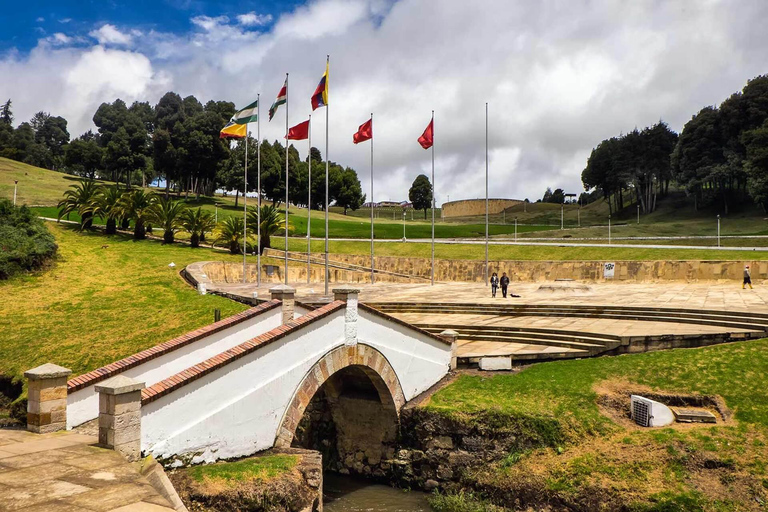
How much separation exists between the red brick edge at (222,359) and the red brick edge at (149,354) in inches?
84.7

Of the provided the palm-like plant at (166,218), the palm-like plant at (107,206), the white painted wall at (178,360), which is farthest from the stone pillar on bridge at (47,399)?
the palm-like plant at (107,206)

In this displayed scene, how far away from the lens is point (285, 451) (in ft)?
38.4

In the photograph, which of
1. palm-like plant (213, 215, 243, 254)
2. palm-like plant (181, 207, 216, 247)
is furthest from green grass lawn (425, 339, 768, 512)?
palm-like plant (181, 207, 216, 247)

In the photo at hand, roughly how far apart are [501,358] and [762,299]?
1348cm

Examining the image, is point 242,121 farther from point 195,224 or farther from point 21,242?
point 195,224

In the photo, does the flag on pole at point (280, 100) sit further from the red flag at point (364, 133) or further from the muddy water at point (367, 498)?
the muddy water at point (367, 498)

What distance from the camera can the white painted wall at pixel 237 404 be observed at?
989cm

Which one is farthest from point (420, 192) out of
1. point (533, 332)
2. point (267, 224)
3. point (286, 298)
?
point (286, 298)

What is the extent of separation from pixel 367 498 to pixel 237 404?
17.1 ft

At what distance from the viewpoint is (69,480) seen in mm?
7637

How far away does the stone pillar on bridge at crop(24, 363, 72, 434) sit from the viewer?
10.6 meters

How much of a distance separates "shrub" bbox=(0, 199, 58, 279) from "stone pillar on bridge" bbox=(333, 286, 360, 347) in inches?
939

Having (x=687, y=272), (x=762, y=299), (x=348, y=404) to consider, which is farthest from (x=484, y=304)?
(x=687, y=272)

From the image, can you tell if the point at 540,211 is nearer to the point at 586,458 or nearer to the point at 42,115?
the point at 586,458
